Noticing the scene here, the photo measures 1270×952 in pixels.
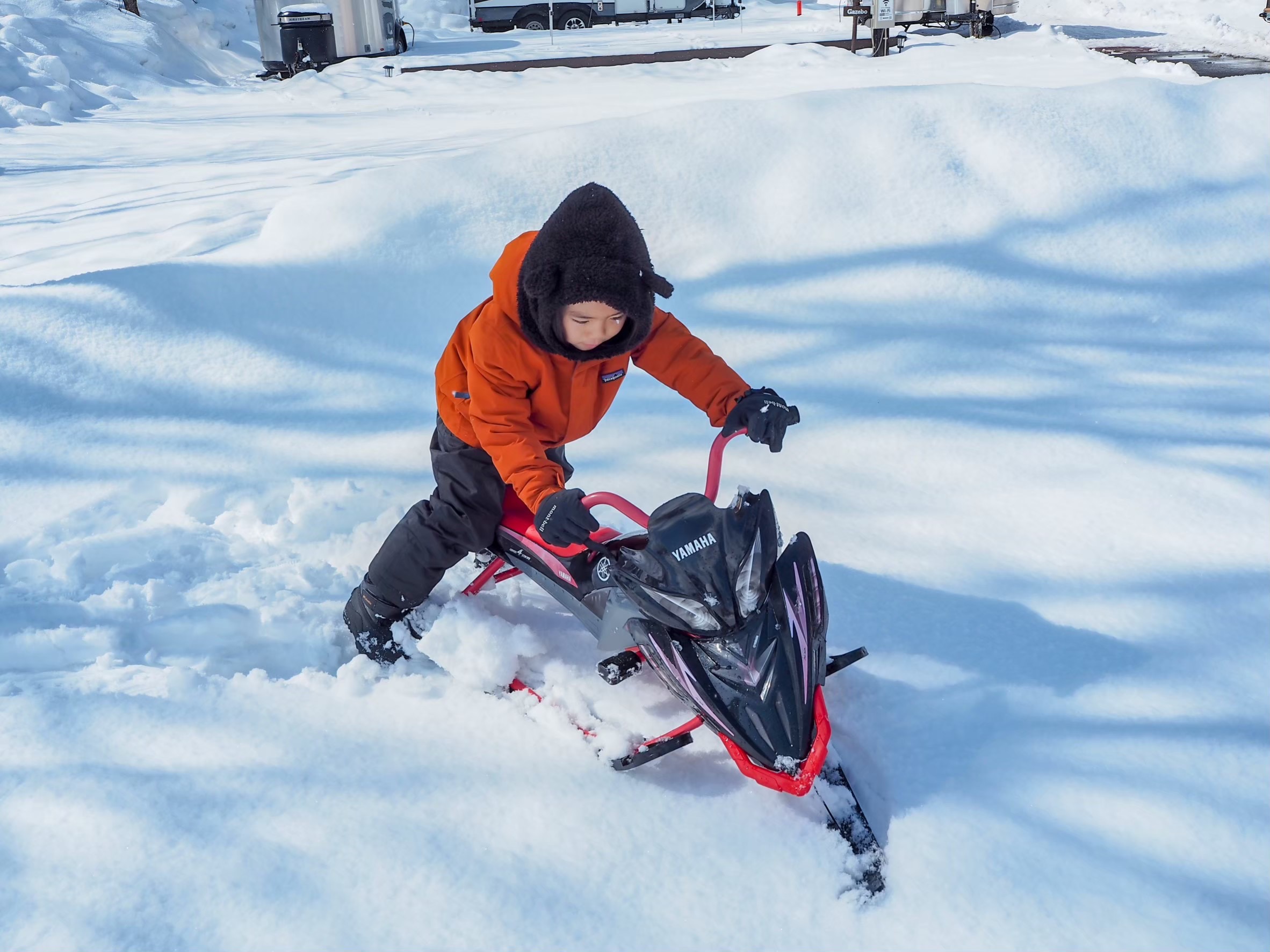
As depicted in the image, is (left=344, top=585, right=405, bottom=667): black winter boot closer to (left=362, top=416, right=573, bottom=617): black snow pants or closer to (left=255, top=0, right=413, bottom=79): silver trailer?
(left=362, top=416, right=573, bottom=617): black snow pants

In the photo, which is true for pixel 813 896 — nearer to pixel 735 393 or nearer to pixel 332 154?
pixel 735 393

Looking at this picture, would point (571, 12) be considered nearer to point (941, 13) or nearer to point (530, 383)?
point (941, 13)

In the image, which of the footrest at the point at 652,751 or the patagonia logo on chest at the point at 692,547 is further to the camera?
the footrest at the point at 652,751

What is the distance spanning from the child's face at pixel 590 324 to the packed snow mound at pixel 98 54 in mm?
9607

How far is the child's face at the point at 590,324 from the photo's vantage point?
5.92 feet

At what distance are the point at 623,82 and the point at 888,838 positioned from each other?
9763mm

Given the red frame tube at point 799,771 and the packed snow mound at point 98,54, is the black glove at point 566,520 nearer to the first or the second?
the red frame tube at point 799,771

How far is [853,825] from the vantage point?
1714 millimetres

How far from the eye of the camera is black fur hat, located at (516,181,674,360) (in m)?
1.75

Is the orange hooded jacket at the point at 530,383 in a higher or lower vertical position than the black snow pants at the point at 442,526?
higher

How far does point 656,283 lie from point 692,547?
528mm

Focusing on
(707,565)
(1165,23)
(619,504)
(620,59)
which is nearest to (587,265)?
(619,504)

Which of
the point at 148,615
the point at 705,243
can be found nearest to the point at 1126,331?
the point at 705,243

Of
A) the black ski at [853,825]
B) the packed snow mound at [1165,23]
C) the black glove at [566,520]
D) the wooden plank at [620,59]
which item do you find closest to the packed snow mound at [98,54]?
the wooden plank at [620,59]
